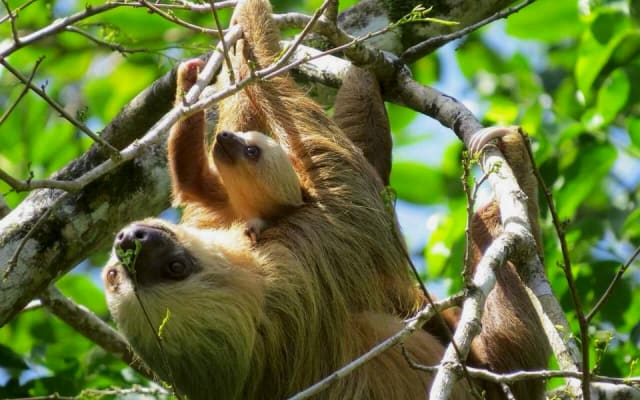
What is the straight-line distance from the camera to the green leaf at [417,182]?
11.4 m

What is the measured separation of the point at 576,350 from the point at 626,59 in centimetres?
445

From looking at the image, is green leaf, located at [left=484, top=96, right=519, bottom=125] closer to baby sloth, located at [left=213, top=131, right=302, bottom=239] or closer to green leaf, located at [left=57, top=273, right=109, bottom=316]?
baby sloth, located at [left=213, top=131, right=302, bottom=239]

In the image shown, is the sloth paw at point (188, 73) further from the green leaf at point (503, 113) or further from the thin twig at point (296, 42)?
the green leaf at point (503, 113)

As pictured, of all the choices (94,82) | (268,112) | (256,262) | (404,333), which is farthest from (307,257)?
(94,82)

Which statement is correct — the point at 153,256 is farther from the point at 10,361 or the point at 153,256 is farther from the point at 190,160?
the point at 10,361

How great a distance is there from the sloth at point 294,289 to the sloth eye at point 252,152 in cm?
26

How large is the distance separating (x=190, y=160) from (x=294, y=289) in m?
1.61

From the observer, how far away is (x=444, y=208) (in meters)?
11.7

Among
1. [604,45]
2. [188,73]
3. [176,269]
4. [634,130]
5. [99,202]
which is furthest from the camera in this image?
[604,45]

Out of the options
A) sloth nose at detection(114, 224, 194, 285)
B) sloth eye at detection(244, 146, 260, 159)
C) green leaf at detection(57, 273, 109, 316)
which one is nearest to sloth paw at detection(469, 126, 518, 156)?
sloth eye at detection(244, 146, 260, 159)

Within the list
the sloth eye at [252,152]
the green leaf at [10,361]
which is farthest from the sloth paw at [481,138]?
the green leaf at [10,361]

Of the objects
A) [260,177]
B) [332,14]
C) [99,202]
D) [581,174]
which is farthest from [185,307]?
[581,174]

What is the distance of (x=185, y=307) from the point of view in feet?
22.2

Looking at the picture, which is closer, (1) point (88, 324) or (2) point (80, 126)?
(2) point (80, 126)
